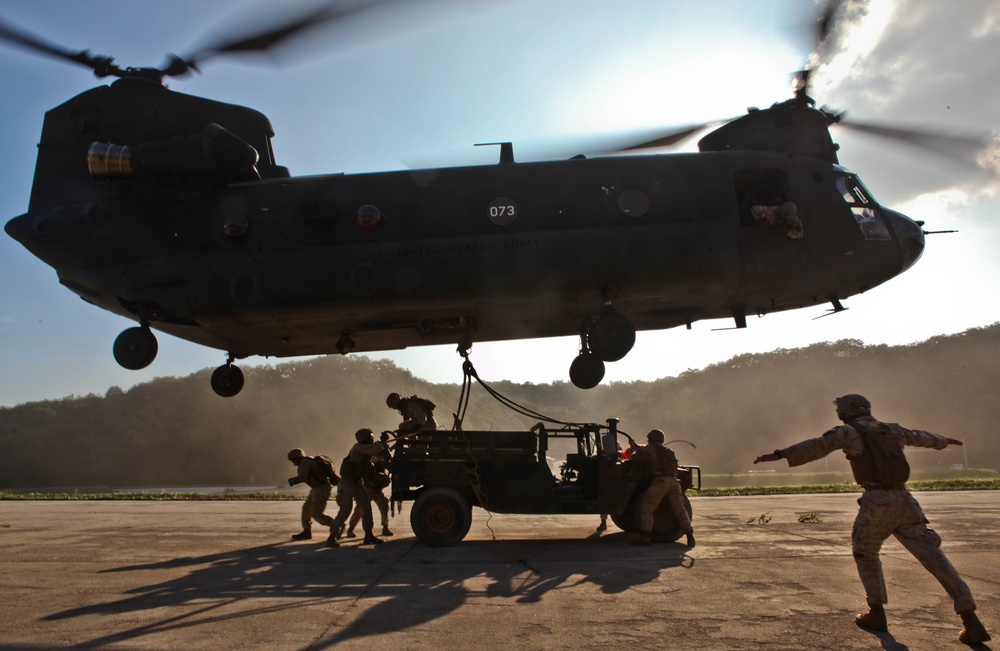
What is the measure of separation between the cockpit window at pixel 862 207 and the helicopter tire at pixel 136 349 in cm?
1083

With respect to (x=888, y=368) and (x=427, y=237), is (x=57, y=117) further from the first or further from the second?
(x=888, y=368)

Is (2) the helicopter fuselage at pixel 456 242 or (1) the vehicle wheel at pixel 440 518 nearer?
(1) the vehicle wheel at pixel 440 518

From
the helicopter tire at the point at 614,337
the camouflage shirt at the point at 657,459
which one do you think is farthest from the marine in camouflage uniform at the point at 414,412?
the camouflage shirt at the point at 657,459

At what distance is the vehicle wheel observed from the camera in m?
8.34

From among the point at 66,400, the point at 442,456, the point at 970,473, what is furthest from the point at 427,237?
the point at 66,400

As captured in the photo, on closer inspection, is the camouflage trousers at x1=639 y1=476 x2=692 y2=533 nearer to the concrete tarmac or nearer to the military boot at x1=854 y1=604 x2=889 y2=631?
the concrete tarmac

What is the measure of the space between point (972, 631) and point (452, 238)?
7.21 metres

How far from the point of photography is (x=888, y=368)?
78375mm

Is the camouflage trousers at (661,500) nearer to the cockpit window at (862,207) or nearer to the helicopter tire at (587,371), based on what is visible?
the helicopter tire at (587,371)

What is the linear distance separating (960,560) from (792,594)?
2730 millimetres

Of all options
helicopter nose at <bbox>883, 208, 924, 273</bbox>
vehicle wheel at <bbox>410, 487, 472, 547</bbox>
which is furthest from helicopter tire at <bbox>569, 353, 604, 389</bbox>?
helicopter nose at <bbox>883, 208, 924, 273</bbox>

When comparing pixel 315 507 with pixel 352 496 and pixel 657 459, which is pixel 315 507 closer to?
pixel 352 496

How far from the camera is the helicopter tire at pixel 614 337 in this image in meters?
9.15

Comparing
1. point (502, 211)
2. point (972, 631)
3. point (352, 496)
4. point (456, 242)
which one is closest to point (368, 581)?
point (352, 496)
